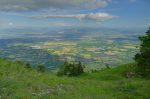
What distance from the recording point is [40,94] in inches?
627

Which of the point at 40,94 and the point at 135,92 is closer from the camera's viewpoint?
the point at 40,94

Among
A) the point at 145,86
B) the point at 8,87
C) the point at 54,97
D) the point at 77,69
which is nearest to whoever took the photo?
the point at 54,97

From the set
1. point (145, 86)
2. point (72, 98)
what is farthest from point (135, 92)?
point (72, 98)

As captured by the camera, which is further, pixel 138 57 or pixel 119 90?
pixel 138 57

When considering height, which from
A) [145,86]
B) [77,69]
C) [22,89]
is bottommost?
[77,69]

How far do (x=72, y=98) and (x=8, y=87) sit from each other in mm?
4310

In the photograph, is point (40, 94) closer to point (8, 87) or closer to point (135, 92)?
point (8, 87)

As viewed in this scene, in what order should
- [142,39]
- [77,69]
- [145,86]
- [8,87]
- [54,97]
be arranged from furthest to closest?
[77,69], [142,39], [145,86], [8,87], [54,97]

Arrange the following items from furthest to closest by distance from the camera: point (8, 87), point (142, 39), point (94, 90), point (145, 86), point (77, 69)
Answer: point (77, 69) → point (142, 39) → point (145, 86) → point (94, 90) → point (8, 87)

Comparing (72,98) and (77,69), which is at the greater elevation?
(72,98)

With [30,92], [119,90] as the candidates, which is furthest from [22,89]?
[119,90]

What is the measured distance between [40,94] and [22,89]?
6.09 feet

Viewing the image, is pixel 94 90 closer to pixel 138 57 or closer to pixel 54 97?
pixel 54 97

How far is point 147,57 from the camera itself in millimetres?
50812
